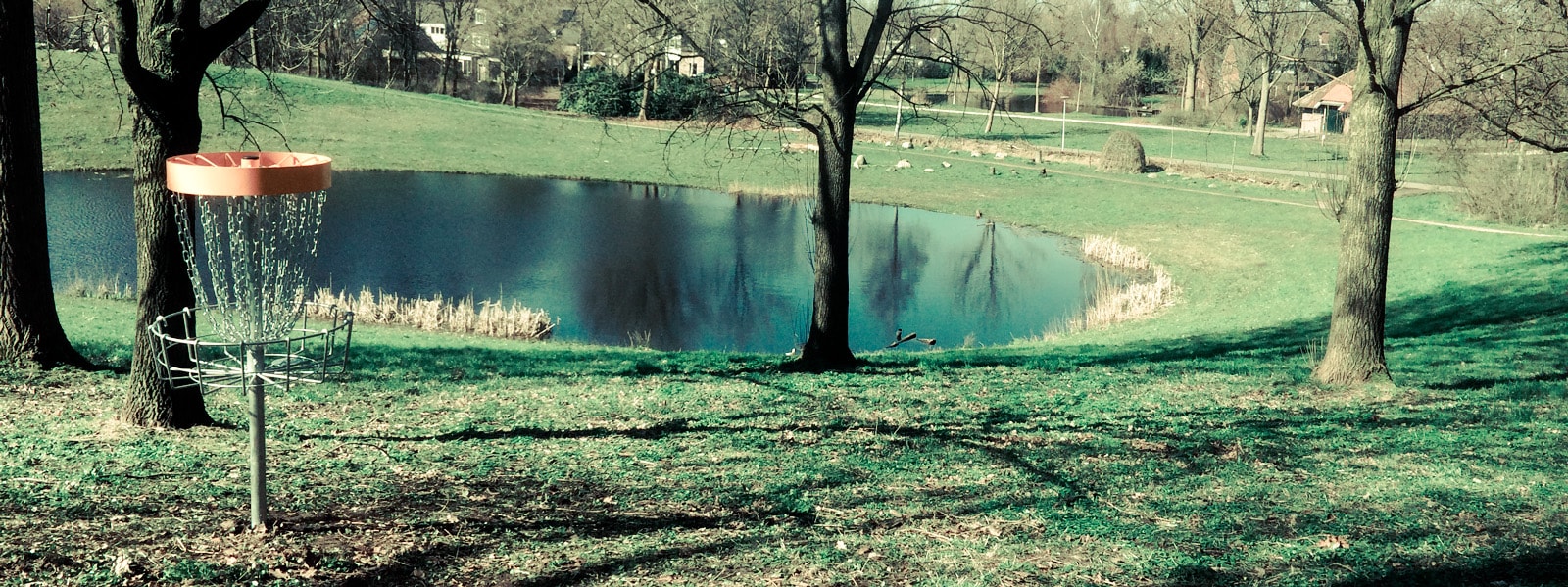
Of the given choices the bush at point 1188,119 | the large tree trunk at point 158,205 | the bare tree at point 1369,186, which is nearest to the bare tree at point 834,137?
the bare tree at point 1369,186

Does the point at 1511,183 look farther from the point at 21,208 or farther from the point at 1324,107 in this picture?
the point at 1324,107

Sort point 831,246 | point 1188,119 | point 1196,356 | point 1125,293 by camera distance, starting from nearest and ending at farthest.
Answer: point 831,246
point 1196,356
point 1125,293
point 1188,119

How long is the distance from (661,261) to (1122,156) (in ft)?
75.7

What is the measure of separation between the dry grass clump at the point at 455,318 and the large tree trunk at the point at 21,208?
22.7 feet

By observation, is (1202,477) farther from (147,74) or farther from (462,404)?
(147,74)

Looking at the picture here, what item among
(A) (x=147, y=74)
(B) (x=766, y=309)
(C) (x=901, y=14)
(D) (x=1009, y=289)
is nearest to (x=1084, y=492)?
(A) (x=147, y=74)

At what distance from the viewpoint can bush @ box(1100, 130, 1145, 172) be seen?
1587 inches

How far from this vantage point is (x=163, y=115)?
6711 mm

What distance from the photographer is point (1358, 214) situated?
9.96 meters

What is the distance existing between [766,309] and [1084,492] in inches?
502

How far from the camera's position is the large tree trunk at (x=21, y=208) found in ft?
28.3

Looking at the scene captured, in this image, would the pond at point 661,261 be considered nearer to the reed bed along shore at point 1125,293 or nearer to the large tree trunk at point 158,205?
the reed bed along shore at point 1125,293

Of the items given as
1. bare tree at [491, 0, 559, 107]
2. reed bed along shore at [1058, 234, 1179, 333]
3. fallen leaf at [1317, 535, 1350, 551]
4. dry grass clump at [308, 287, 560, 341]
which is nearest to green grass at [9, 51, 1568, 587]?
fallen leaf at [1317, 535, 1350, 551]

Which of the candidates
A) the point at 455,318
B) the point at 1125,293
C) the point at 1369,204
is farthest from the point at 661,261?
the point at 1369,204
